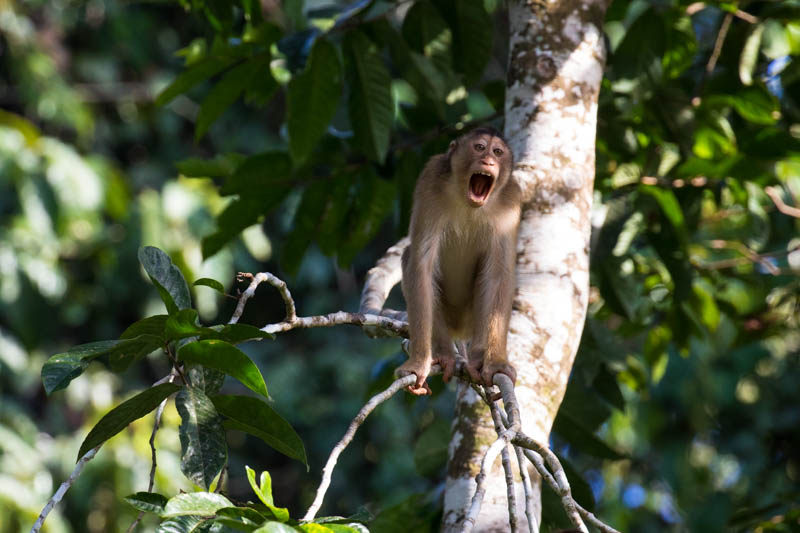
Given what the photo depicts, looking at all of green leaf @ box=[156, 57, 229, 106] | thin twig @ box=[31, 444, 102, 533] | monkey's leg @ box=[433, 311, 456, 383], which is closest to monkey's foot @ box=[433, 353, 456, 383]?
monkey's leg @ box=[433, 311, 456, 383]

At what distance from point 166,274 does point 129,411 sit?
14.7 inches

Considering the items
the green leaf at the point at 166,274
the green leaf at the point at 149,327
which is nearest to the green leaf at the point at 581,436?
the green leaf at the point at 166,274

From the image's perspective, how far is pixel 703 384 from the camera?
28.0 ft

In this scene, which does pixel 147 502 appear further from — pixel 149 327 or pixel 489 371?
pixel 489 371

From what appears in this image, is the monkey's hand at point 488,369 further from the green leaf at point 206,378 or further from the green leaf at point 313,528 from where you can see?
the green leaf at point 313,528

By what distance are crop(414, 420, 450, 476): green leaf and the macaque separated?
1.41 feet

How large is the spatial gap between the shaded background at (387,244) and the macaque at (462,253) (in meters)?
0.42

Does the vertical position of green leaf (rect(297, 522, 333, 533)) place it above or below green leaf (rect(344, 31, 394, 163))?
below

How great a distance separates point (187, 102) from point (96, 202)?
4.70 metres

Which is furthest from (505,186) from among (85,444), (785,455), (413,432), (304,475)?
(304,475)

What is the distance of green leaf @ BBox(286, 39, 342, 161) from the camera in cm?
380

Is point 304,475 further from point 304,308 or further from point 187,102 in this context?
Result: point 187,102

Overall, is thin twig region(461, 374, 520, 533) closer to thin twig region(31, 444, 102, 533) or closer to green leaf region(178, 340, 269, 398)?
green leaf region(178, 340, 269, 398)

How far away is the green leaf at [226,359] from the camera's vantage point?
219 cm
